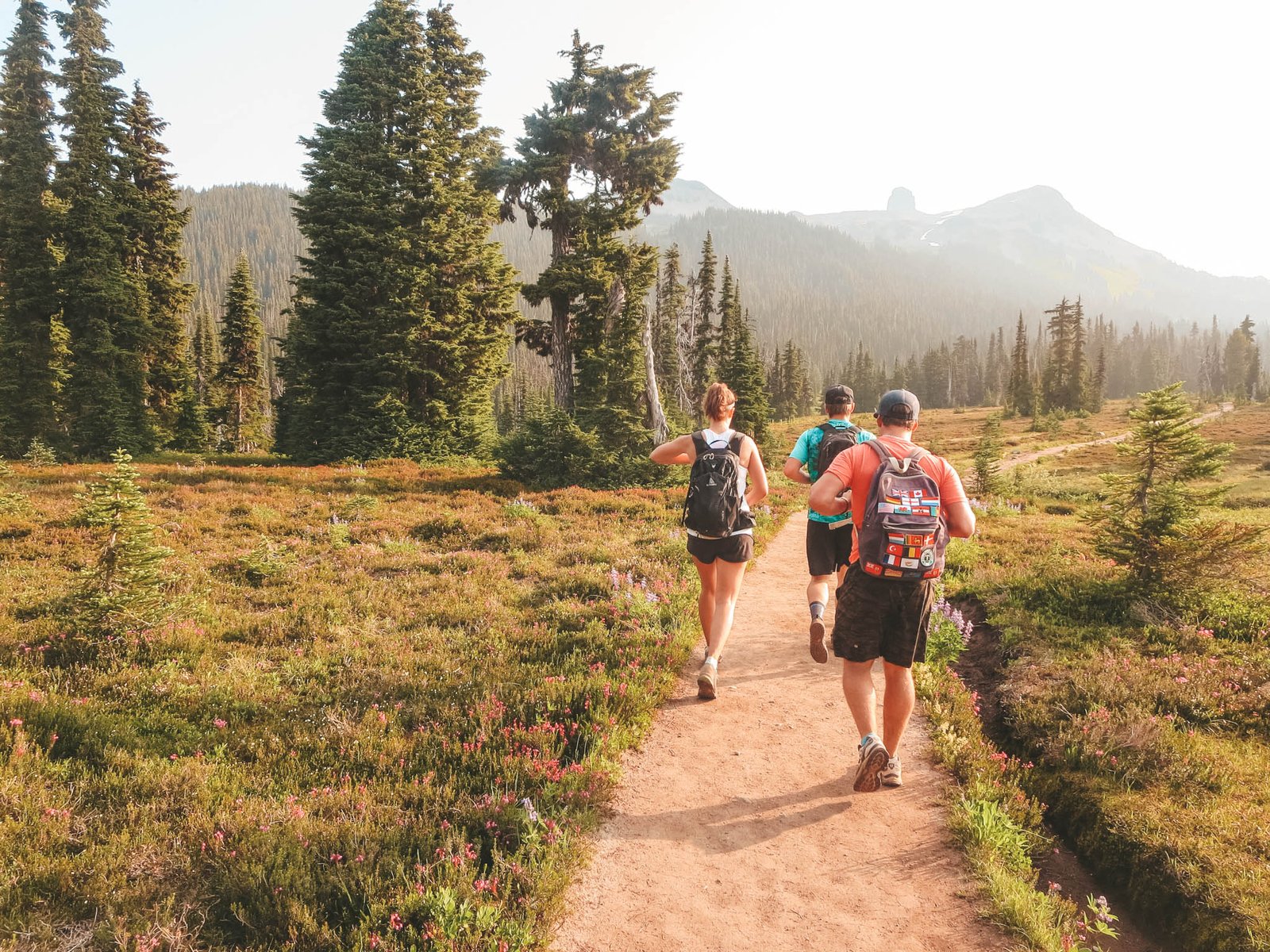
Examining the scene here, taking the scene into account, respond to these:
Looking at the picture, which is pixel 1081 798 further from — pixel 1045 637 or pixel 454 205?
pixel 454 205

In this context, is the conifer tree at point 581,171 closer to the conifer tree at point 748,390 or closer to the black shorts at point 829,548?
the black shorts at point 829,548

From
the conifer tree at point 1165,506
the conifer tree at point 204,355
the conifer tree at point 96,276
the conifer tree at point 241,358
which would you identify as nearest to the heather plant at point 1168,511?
the conifer tree at point 1165,506

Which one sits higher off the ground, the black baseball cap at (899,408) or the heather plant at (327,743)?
the black baseball cap at (899,408)

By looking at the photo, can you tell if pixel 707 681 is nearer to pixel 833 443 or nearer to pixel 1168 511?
pixel 833 443

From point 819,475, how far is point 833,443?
442 millimetres

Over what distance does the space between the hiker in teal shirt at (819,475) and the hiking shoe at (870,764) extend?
2004mm

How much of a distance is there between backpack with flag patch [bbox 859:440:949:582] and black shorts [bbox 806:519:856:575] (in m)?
2.65

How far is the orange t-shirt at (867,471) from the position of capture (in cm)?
455

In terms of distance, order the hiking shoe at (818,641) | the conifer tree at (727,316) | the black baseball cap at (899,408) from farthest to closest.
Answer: the conifer tree at (727,316) < the hiking shoe at (818,641) < the black baseball cap at (899,408)

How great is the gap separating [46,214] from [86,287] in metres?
3.63

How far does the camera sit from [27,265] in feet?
89.8

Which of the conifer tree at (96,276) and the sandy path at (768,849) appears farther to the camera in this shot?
the conifer tree at (96,276)

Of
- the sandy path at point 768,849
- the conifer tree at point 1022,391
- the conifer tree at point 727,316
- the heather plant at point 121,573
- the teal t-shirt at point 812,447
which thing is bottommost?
the sandy path at point 768,849

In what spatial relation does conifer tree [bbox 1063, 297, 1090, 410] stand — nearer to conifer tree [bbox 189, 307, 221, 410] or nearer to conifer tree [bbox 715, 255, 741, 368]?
conifer tree [bbox 715, 255, 741, 368]
